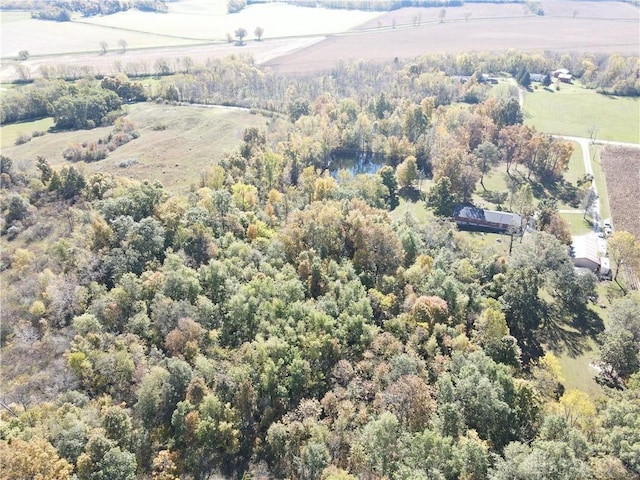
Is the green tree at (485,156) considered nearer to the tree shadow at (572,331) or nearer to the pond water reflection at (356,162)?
the pond water reflection at (356,162)

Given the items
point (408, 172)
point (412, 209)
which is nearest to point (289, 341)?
point (412, 209)

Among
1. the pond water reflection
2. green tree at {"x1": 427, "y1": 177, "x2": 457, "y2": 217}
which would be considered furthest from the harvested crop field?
the pond water reflection

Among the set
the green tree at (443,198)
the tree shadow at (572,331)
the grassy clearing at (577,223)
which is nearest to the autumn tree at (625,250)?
the tree shadow at (572,331)

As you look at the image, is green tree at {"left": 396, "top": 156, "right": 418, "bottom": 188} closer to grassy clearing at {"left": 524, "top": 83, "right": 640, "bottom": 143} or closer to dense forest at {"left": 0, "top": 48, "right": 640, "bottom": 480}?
dense forest at {"left": 0, "top": 48, "right": 640, "bottom": 480}

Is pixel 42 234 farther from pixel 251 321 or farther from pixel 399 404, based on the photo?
pixel 399 404

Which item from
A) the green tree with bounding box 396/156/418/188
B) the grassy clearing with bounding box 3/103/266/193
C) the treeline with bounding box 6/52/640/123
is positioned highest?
the treeline with bounding box 6/52/640/123

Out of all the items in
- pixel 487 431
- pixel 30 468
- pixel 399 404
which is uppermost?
pixel 30 468

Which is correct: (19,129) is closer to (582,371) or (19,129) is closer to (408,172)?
(408,172)

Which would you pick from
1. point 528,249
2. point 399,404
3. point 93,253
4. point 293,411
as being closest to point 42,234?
point 93,253
